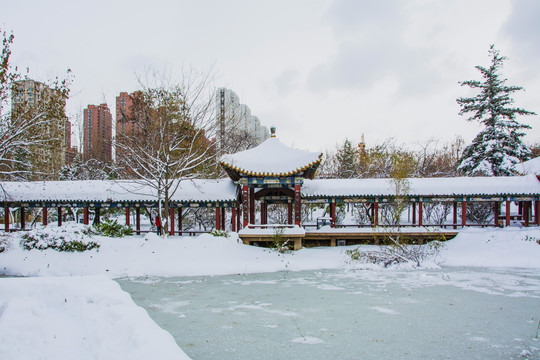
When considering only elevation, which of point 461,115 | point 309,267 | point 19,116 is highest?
point 461,115

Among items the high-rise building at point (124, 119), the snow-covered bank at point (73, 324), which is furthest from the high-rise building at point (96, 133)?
the snow-covered bank at point (73, 324)

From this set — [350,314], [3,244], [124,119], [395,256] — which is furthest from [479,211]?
[3,244]

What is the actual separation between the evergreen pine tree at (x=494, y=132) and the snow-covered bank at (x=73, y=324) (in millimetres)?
24245

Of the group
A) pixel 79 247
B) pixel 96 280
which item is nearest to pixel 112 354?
pixel 96 280

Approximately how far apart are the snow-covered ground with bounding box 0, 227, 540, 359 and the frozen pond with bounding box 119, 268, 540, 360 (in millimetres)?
1089

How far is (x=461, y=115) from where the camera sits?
26.5 m

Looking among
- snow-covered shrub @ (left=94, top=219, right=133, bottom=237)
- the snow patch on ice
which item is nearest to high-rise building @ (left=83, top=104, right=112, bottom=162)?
snow-covered shrub @ (left=94, top=219, right=133, bottom=237)

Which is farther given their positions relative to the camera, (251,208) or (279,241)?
(251,208)

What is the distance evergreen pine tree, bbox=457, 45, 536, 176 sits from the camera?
2414 centimetres

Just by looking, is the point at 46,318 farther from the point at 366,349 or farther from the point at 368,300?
the point at 368,300

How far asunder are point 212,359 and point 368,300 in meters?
4.51

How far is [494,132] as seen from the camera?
2472 centimetres

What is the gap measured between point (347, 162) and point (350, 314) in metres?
32.8

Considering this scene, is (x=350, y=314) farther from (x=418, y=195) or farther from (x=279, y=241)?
(x=418, y=195)
